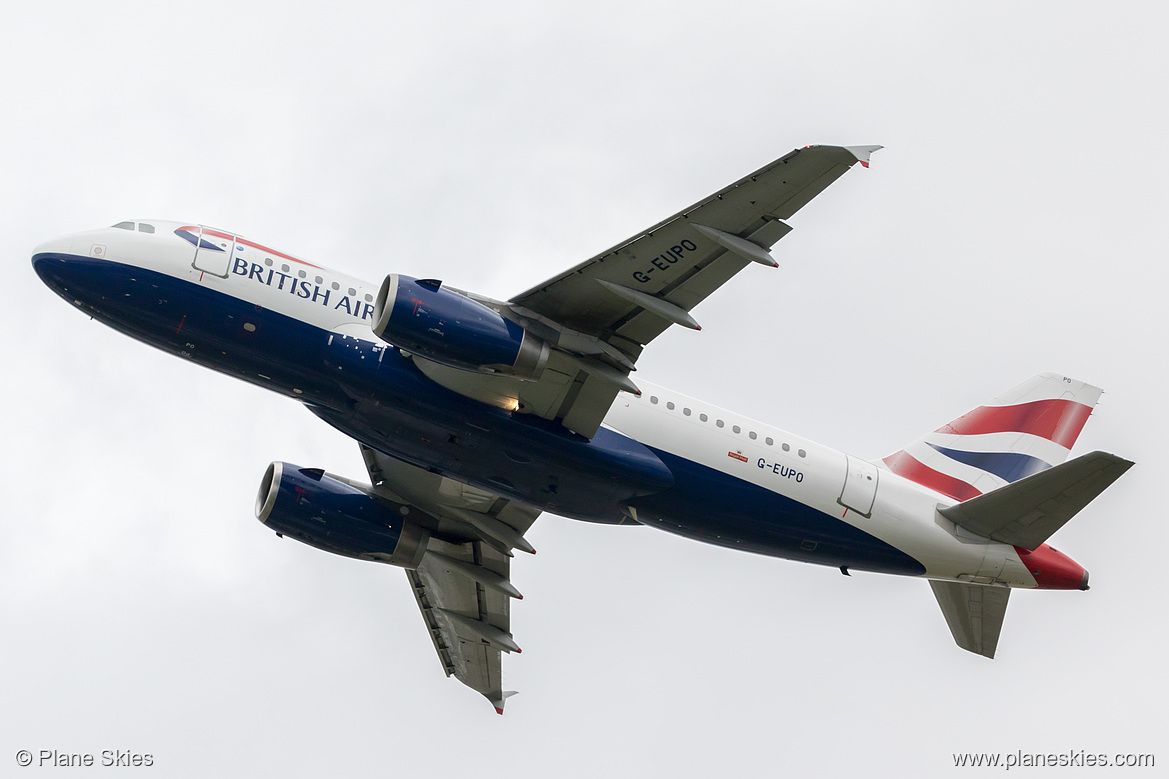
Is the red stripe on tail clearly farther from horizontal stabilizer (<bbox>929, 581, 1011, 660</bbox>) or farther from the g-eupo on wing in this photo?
the g-eupo on wing

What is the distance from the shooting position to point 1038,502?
90.1 ft

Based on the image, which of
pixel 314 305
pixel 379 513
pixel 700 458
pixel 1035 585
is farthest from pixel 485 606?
pixel 1035 585

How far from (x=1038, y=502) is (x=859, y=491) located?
425 centimetres

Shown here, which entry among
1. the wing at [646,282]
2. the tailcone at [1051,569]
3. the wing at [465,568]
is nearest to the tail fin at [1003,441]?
the tailcone at [1051,569]

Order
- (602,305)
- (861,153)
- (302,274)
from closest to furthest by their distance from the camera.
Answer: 1. (861,153)
2. (602,305)
3. (302,274)

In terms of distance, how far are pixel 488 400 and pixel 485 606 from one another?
11.1 meters

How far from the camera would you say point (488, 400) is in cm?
2605

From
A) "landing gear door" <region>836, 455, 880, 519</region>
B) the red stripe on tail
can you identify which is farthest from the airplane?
the red stripe on tail

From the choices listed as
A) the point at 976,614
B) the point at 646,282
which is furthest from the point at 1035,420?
the point at 646,282

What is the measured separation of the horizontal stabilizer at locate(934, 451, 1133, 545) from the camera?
84.6 ft

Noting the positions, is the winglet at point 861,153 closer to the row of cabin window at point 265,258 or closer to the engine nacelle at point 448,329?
the engine nacelle at point 448,329

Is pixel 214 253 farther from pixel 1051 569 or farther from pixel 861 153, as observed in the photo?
pixel 1051 569

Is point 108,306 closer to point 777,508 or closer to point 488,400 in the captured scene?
point 488,400

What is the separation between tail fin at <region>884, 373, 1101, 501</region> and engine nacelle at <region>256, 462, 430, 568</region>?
13986mm
